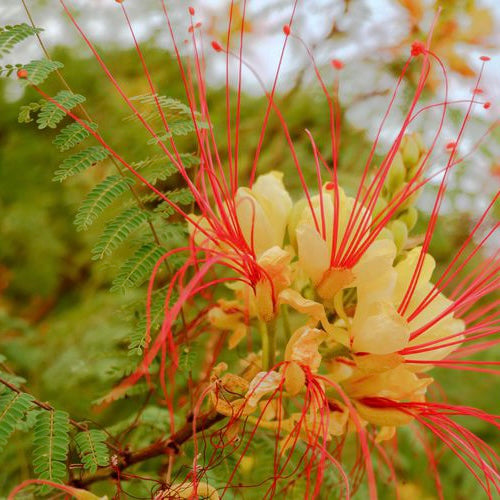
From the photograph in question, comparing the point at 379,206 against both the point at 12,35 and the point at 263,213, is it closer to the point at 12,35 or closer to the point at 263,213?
the point at 263,213

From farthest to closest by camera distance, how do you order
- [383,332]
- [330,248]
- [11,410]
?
1. [330,248]
2. [383,332]
3. [11,410]

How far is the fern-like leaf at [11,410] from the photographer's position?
3.07 feet

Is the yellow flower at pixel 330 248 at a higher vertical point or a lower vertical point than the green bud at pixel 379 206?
lower

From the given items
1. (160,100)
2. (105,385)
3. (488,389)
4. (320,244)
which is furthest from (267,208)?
(488,389)

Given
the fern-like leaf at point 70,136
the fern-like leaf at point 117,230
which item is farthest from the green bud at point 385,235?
the fern-like leaf at point 70,136

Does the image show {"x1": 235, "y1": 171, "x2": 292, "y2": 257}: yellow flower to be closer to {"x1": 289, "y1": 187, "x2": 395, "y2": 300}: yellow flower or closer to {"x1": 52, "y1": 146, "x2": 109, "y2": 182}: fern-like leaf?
{"x1": 289, "y1": 187, "x2": 395, "y2": 300}: yellow flower

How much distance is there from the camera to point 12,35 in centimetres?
109

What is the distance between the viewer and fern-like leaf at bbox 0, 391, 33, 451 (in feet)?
3.07

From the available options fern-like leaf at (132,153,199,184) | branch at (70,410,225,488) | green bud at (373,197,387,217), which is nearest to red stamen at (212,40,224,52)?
fern-like leaf at (132,153,199,184)

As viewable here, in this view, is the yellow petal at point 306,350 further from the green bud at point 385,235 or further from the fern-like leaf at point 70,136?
the fern-like leaf at point 70,136

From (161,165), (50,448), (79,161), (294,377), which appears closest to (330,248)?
(294,377)

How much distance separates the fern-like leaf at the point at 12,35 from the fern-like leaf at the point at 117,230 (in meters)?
0.32

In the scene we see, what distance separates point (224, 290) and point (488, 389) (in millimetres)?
1186

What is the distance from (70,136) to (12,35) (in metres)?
0.19
